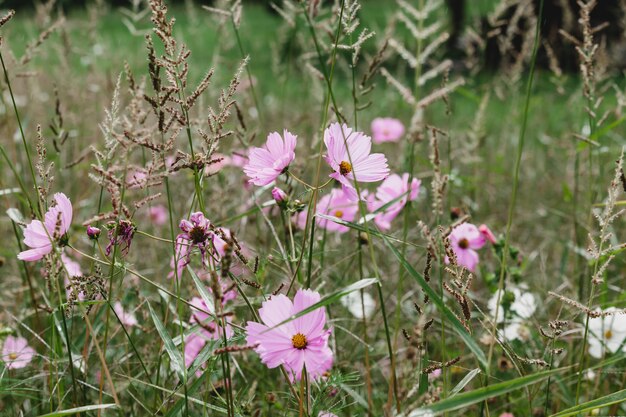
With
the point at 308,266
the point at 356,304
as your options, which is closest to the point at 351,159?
the point at 308,266

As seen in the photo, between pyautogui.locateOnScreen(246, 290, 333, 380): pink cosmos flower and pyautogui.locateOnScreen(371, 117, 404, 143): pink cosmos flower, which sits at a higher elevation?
pyautogui.locateOnScreen(371, 117, 404, 143): pink cosmos flower

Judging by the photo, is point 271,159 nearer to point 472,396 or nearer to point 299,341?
point 299,341

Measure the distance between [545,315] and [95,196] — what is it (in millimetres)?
1712

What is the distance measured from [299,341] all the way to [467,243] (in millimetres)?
676

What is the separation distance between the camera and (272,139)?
95 cm

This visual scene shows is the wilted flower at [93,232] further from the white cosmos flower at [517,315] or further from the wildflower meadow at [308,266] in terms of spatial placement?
the white cosmos flower at [517,315]

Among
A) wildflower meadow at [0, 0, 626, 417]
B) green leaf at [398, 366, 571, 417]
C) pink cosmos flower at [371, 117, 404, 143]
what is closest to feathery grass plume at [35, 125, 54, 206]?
wildflower meadow at [0, 0, 626, 417]

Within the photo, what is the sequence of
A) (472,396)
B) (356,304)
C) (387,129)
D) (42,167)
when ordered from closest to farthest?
(472,396)
(42,167)
(356,304)
(387,129)

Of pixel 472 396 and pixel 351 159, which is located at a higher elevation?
pixel 351 159

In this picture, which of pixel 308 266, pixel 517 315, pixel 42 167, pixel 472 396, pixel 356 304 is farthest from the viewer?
pixel 356 304

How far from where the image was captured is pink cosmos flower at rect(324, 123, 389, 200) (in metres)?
0.93

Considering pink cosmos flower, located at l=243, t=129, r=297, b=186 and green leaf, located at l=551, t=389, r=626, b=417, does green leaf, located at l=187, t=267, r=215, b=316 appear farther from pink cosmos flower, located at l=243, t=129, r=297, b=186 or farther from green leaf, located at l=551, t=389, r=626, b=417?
green leaf, located at l=551, t=389, r=626, b=417

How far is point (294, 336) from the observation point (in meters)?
0.85

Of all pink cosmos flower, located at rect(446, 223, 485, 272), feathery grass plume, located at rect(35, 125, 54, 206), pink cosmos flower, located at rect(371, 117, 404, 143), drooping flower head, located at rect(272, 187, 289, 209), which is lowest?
feathery grass plume, located at rect(35, 125, 54, 206)
